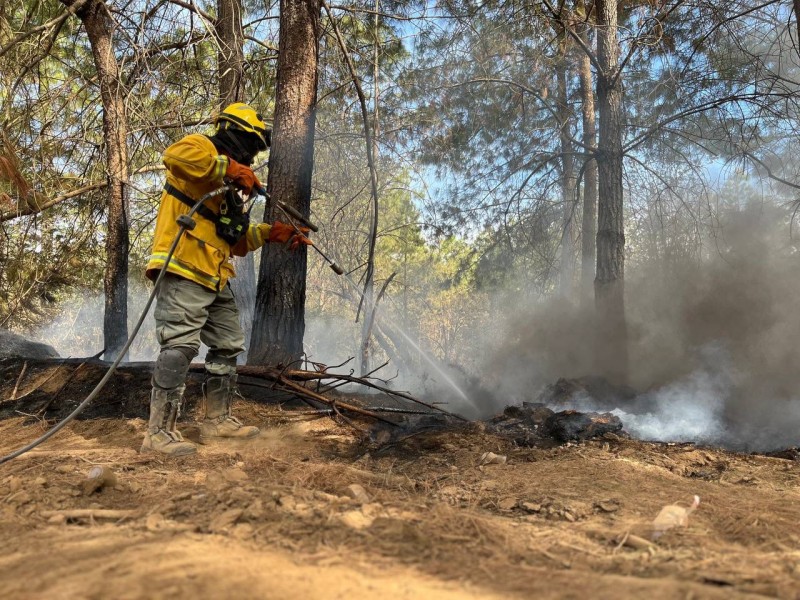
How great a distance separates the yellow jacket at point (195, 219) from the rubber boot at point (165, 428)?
81 cm

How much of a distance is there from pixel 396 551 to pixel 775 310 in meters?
8.38

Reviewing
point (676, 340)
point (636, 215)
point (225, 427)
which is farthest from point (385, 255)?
point (225, 427)

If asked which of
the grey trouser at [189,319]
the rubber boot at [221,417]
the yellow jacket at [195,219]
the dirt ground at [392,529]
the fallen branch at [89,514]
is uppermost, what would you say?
the yellow jacket at [195,219]

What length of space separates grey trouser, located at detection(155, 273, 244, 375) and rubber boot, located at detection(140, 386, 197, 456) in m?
0.31

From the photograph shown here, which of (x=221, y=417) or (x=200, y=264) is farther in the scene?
(x=221, y=417)

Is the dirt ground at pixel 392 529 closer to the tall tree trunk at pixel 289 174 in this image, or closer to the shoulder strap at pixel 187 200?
the shoulder strap at pixel 187 200

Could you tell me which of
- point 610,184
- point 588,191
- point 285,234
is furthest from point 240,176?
point 588,191

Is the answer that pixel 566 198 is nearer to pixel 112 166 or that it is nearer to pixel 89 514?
pixel 112 166

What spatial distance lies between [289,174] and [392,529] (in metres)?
4.20

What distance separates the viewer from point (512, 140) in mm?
10875

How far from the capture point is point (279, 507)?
88.0 inches

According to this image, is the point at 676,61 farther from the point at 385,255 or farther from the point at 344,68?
the point at 385,255

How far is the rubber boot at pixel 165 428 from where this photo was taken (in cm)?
360

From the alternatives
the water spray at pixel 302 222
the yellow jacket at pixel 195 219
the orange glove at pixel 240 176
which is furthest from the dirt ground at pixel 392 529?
the orange glove at pixel 240 176
